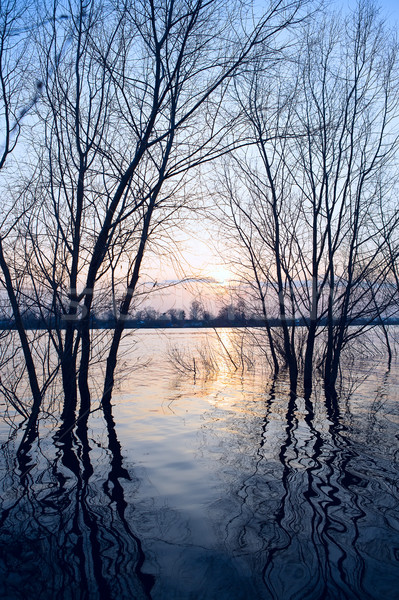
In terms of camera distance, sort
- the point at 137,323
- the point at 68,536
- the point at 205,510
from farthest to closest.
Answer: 1. the point at 137,323
2. the point at 205,510
3. the point at 68,536

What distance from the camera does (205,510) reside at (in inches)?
167

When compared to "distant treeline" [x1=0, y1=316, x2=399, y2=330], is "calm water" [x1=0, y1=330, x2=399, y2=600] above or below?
below

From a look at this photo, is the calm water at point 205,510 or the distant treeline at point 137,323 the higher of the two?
the distant treeline at point 137,323

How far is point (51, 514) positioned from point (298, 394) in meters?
8.03

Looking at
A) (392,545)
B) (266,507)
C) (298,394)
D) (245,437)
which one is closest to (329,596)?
(392,545)

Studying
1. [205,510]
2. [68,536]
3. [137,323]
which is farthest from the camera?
[137,323]

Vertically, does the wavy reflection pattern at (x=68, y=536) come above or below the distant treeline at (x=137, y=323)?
below

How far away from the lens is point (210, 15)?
5.89 meters

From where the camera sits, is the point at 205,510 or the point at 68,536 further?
the point at 205,510

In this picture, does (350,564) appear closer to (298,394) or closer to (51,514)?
(51,514)

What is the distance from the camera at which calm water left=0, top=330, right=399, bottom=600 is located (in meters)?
3.10

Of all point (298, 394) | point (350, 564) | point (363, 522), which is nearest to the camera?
point (350, 564)

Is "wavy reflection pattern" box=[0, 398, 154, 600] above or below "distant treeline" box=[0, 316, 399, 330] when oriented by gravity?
below

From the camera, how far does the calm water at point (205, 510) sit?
10.2ft
